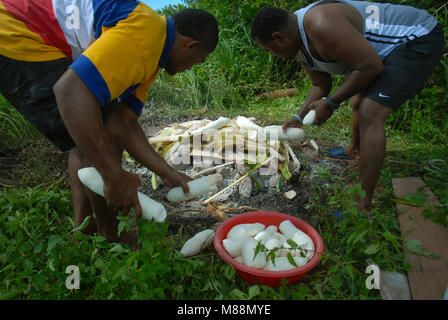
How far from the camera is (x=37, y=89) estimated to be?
1.56 m

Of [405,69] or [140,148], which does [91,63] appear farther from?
[405,69]

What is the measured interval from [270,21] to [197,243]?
161cm

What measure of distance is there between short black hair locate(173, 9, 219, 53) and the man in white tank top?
2.15 ft

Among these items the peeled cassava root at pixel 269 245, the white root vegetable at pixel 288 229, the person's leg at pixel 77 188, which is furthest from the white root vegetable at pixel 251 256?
the person's leg at pixel 77 188

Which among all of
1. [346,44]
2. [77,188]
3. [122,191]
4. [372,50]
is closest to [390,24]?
[372,50]

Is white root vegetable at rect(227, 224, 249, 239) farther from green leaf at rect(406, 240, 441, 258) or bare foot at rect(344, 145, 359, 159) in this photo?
bare foot at rect(344, 145, 359, 159)

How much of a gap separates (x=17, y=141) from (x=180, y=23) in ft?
7.99

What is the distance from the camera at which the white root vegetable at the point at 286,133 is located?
8.18 ft

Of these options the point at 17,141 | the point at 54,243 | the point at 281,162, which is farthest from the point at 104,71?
the point at 17,141

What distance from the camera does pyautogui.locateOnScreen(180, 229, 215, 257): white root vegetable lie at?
68.1 inches

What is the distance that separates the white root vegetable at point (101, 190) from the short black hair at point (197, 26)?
88 cm

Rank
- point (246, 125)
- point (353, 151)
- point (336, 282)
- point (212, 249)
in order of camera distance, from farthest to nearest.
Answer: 1. point (246, 125)
2. point (353, 151)
3. point (212, 249)
4. point (336, 282)

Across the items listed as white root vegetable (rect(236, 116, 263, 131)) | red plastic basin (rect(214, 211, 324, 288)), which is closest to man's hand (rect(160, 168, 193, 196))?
red plastic basin (rect(214, 211, 324, 288))

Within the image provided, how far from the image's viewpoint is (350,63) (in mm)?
2051
